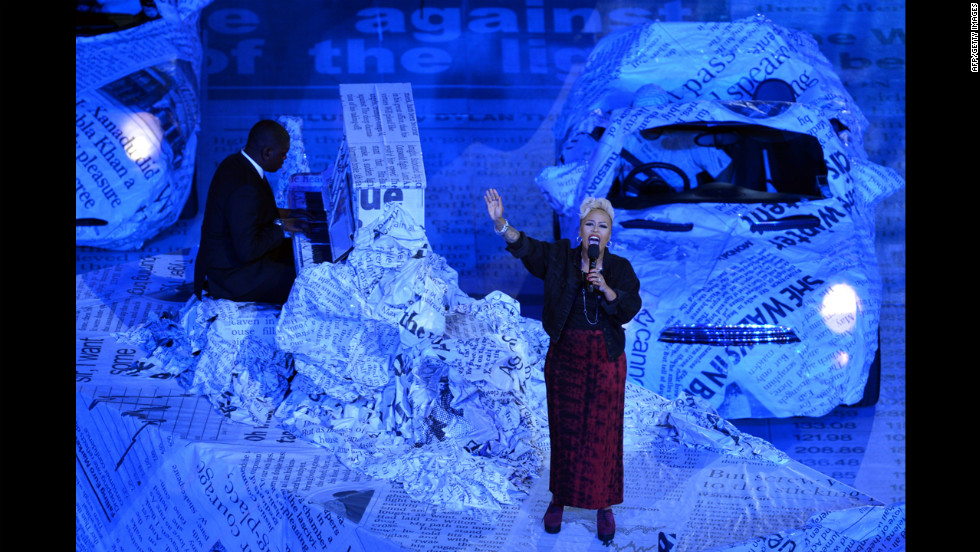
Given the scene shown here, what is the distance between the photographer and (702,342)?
13.7 ft

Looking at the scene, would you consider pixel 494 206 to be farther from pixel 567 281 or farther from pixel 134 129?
pixel 134 129


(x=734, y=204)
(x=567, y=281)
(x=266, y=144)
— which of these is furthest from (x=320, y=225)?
(x=734, y=204)

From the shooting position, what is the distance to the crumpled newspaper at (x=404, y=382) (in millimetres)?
3756

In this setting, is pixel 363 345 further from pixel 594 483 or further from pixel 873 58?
pixel 873 58

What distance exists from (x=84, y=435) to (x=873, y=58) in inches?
248

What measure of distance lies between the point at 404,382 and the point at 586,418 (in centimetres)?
99

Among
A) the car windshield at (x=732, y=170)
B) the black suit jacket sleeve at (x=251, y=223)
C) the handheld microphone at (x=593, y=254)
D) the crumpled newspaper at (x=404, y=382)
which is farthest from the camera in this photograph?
the car windshield at (x=732, y=170)

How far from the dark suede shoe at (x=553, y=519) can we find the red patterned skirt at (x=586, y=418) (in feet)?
0.10

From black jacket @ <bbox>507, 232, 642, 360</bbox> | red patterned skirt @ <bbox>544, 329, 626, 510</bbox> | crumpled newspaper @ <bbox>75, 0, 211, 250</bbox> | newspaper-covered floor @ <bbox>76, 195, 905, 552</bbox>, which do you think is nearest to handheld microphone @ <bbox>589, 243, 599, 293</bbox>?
black jacket @ <bbox>507, 232, 642, 360</bbox>

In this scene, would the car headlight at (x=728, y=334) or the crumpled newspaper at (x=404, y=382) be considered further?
the car headlight at (x=728, y=334)

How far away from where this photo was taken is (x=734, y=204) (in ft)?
16.4

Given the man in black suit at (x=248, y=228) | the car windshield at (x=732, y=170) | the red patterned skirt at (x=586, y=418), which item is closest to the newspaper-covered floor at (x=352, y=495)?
the red patterned skirt at (x=586, y=418)

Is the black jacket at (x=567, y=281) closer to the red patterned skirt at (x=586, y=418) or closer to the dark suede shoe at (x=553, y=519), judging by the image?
the red patterned skirt at (x=586, y=418)

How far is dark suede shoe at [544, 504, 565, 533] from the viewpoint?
125 inches
